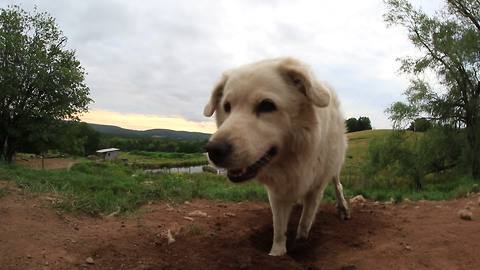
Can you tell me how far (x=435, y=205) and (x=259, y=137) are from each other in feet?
15.0

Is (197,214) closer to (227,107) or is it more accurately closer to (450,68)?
(227,107)

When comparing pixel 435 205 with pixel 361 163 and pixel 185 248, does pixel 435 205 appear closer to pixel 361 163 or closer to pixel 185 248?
pixel 185 248

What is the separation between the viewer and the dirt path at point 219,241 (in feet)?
11.8

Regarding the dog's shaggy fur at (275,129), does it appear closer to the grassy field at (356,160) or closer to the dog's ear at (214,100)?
the dog's ear at (214,100)

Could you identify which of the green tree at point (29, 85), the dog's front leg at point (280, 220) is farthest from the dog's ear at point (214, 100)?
the green tree at point (29, 85)

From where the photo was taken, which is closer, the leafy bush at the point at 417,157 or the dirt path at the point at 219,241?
the dirt path at the point at 219,241

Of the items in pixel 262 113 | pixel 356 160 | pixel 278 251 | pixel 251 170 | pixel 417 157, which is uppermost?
pixel 262 113

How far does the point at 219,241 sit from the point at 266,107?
1.70 metres

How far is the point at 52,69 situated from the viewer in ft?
94.3

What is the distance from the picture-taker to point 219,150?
9.70ft

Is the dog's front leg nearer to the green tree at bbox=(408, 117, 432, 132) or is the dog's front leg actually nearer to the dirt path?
the dirt path

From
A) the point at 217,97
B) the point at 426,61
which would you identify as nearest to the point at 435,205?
the point at 217,97

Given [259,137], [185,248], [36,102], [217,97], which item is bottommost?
[185,248]

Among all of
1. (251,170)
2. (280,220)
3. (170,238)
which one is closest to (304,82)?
(251,170)
